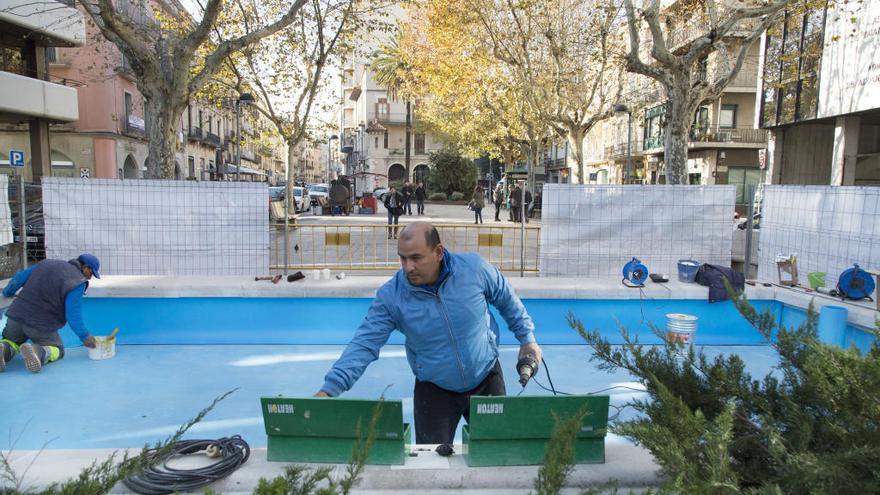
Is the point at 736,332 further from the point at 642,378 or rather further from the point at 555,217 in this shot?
the point at 642,378

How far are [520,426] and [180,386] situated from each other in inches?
182

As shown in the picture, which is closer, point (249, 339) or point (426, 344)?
point (426, 344)

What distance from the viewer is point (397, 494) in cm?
249

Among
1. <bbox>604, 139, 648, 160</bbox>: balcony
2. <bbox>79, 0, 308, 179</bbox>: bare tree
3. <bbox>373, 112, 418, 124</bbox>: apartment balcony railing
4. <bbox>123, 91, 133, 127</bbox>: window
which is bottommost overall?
<bbox>79, 0, 308, 179</bbox>: bare tree

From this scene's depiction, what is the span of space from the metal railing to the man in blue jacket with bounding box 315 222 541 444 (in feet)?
12.7

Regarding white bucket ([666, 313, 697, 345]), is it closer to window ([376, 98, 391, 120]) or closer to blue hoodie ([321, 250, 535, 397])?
blue hoodie ([321, 250, 535, 397])

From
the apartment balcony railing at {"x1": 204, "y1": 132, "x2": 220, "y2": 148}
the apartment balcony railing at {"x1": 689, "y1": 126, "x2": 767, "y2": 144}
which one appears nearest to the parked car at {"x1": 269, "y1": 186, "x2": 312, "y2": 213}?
the apartment balcony railing at {"x1": 204, "y1": 132, "x2": 220, "y2": 148}

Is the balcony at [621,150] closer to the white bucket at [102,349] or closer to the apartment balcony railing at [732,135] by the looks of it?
the apartment balcony railing at [732,135]

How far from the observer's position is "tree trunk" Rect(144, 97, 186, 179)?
1046 cm

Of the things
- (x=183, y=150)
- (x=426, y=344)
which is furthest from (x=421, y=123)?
(x=426, y=344)

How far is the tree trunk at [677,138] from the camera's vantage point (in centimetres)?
1231

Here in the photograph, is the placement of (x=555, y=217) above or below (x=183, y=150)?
below

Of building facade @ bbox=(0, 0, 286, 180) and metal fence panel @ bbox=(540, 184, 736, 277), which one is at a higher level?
building facade @ bbox=(0, 0, 286, 180)

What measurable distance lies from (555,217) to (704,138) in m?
29.2
